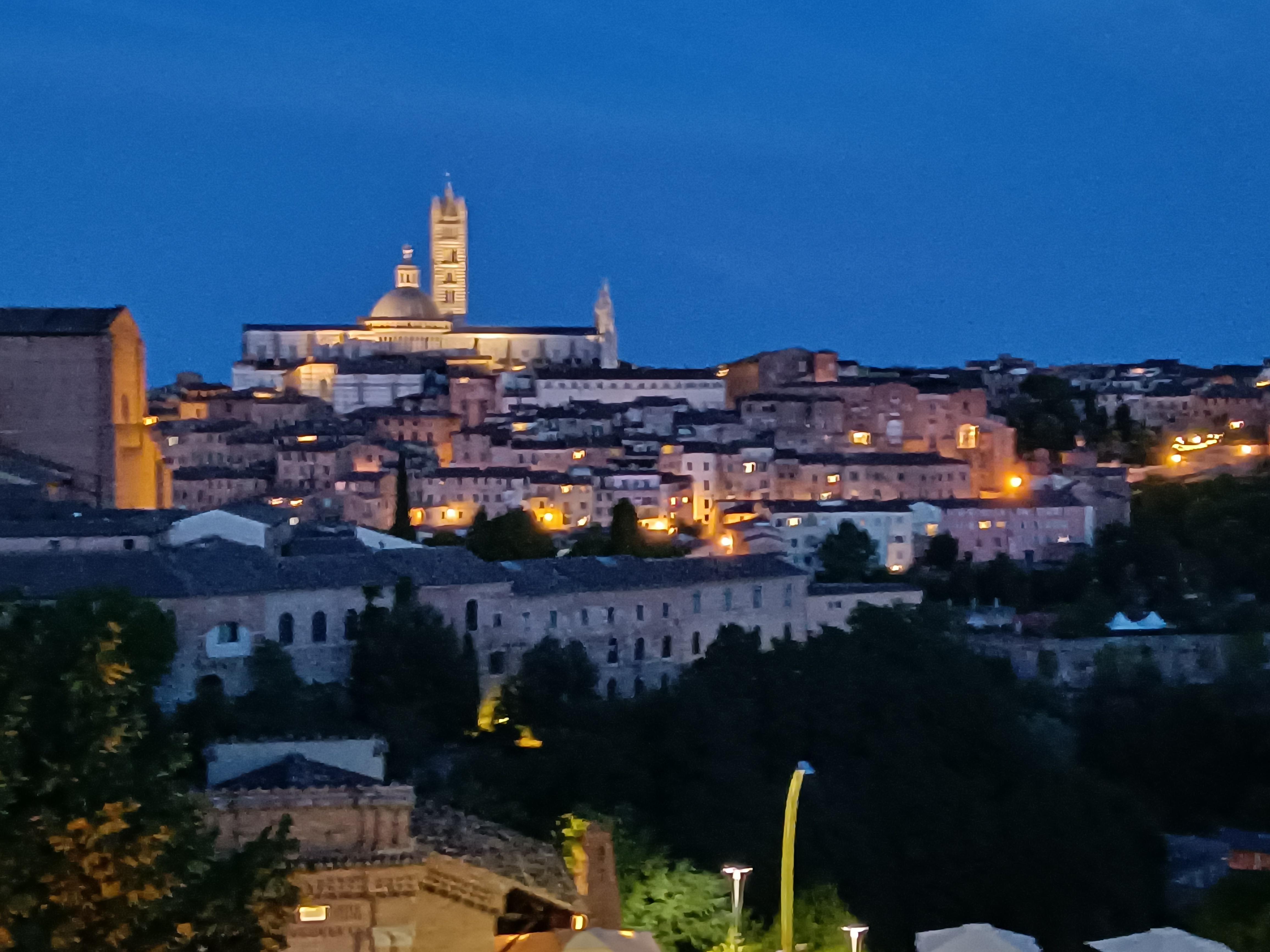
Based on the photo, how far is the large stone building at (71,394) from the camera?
25.8 m

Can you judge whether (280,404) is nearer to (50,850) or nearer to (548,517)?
(548,517)

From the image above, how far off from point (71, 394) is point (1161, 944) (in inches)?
725

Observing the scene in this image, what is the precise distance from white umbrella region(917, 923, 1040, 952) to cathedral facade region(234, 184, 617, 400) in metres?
34.2

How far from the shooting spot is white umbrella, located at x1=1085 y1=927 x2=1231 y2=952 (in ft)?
32.9

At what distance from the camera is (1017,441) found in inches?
1576

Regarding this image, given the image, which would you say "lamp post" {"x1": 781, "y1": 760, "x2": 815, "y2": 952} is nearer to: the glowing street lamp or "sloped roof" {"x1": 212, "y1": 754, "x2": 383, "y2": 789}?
the glowing street lamp

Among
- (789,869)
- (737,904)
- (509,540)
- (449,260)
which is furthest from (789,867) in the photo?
(449,260)

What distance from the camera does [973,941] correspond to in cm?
1010

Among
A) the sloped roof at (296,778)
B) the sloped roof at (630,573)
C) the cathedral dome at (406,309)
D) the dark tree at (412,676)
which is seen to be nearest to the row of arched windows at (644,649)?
the sloped roof at (630,573)

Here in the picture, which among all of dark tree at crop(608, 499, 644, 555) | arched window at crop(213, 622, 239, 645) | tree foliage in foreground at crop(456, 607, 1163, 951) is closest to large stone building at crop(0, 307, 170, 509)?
dark tree at crop(608, 499, 644, 555)

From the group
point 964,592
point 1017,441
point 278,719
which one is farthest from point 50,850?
point 1017,441

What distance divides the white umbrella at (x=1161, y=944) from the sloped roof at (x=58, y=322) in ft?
59.1

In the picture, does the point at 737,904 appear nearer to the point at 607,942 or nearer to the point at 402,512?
the point at 607,942

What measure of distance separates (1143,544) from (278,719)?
17430 mm
